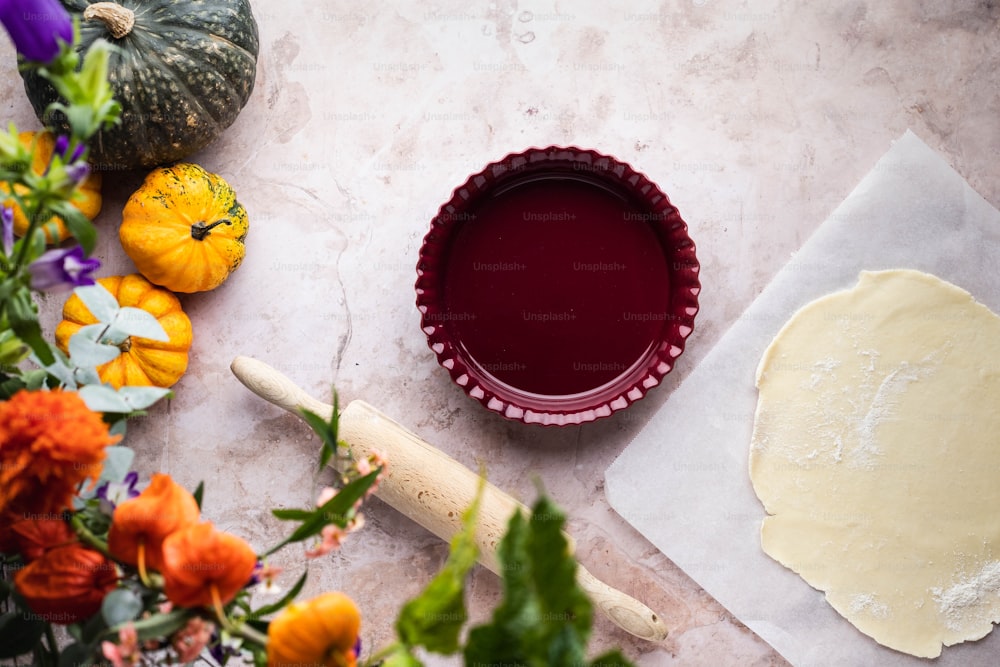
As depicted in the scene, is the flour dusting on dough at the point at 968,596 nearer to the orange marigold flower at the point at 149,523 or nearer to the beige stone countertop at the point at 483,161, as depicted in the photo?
the beige stone countertop at the point at 483,161

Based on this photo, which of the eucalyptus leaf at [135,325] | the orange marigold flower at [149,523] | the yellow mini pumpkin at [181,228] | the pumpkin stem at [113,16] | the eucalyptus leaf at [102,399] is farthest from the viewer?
the yellow mini pumpkin at [181,228]

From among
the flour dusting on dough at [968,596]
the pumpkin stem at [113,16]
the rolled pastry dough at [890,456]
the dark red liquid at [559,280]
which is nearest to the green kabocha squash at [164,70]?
the pumpkin stem at [113,16]

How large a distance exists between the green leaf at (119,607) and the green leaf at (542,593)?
455 mm

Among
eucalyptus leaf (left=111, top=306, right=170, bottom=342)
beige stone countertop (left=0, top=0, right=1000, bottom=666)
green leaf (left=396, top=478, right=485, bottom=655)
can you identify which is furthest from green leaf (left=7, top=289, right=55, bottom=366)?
beige stone countertop (left=0, top=0, right=1000, bottom=666)

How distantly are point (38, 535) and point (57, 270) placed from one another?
283 millimetres

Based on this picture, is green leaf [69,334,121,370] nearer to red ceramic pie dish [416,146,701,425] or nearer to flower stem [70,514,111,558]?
flower stem [70,514,111,558]

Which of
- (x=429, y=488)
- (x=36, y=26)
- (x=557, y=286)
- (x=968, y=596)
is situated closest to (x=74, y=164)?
(x=36, y=26)

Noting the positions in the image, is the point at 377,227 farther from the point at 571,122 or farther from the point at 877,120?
the point at 877,120

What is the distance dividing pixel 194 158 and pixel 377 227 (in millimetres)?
395

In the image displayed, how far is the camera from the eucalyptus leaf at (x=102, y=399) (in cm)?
94

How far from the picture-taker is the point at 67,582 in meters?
0.85

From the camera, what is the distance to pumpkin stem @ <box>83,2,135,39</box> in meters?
1.35

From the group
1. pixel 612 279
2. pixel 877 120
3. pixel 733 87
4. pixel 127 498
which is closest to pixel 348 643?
pixel 127 498

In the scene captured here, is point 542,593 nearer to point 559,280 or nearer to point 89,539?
point 89,539
